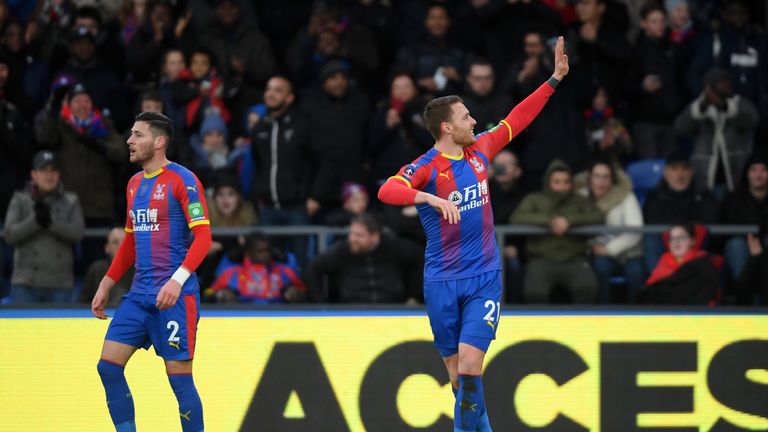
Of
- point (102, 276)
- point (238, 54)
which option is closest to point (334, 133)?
point (238, 54)

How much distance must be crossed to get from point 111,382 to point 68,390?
172 cm

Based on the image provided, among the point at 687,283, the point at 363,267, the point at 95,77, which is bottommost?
the point at 687,283

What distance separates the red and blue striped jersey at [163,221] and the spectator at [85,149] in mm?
3787

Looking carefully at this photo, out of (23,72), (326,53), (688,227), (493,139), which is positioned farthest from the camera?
(23,72)

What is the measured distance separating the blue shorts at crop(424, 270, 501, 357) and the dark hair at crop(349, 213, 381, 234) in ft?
8.32

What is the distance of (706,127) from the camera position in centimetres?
1291

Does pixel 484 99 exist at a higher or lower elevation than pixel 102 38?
lower

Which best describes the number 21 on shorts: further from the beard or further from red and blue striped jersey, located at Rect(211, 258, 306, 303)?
red and blue striped jersey, located at Rect(211, 258, 306, 303)

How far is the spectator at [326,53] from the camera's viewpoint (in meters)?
13.3

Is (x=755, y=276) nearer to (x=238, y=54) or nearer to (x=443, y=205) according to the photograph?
(x=443, y=205)

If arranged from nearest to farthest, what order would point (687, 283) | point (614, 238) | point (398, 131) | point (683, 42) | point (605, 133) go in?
point (687, 283) < point (614, 238) < point (398, 131) < point (605, 133) < point (683, 42)

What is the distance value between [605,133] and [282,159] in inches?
123

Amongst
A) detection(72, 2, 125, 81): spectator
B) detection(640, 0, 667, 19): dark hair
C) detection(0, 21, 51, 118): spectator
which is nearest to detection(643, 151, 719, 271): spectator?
detection(640, 0, 667, 19): dark hair

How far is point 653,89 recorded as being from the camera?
13281 mm
